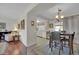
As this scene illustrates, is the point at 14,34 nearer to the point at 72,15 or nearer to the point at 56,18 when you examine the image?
the point at 56,18

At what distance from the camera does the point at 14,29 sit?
1.96 meters

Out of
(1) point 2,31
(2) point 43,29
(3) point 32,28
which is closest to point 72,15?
(2) point 43,29

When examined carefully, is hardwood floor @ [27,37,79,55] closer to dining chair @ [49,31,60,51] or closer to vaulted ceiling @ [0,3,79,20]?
dining chair @ [49,31,60,51]

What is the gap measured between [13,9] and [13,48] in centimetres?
68

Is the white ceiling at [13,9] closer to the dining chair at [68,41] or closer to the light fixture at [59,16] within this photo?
the light fixture at [59,16]

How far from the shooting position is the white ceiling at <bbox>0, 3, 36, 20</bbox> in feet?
6.40

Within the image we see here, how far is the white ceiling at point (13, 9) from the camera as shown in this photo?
1952 mm

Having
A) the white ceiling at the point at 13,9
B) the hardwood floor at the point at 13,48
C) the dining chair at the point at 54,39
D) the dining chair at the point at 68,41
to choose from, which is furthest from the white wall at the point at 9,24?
the dining chair at the point at 68,41

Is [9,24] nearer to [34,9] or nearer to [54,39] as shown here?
[34,9]

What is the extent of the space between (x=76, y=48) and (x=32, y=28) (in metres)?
0.85

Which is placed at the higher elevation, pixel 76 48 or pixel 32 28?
pixel 32 28

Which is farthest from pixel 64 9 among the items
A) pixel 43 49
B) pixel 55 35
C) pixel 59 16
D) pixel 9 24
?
pixel 9 24

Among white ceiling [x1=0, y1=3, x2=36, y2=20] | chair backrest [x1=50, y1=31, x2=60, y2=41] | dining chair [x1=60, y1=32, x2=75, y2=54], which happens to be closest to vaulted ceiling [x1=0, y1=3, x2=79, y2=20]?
white ceiling [x1=0, y1=3, x2=36, y2=20]
